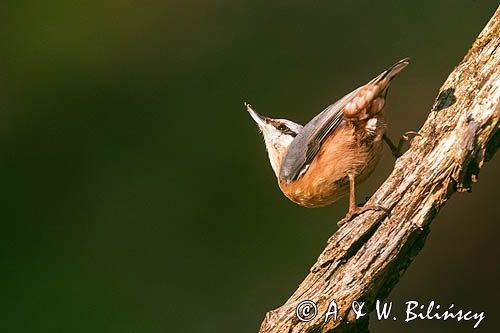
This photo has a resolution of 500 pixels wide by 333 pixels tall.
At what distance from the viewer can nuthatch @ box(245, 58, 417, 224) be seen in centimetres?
204

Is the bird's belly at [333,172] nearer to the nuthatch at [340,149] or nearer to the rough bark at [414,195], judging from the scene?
the nuthatch at [340,149]

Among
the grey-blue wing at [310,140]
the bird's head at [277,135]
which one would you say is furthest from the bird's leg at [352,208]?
the bird's head at [277,135]

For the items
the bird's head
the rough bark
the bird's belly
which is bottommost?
the rough bark

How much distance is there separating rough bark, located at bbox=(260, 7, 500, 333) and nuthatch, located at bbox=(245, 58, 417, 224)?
0.10 metres

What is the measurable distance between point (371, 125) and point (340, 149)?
4.3 inches

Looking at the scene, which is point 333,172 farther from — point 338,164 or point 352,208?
point 352,208

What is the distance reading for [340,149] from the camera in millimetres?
2129

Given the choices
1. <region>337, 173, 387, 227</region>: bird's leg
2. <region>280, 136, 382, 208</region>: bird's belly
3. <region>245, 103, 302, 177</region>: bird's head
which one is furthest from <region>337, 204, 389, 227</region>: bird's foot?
<region>245, 103, 302, 177</region>: bird's head

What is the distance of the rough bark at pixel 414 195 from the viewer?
178cm

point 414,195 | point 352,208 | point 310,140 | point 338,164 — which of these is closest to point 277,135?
point 310,140

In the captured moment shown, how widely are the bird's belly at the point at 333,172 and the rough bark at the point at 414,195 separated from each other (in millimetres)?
253

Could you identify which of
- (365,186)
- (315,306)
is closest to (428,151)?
(315,306)

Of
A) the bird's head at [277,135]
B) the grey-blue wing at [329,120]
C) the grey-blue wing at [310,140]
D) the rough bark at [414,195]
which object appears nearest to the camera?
the rough bark at [414,195]

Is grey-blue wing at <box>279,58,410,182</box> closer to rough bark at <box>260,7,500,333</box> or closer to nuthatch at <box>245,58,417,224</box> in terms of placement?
nuthatch at <box>245,58,417,224</box>
